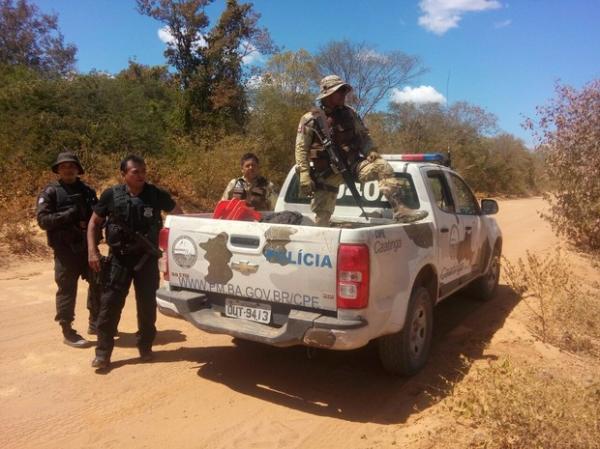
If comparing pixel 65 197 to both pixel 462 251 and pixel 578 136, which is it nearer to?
pixel 462 251

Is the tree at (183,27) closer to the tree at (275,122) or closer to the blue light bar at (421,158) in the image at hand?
the tree at (275,122)

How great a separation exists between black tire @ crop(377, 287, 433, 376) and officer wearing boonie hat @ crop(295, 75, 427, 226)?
92 cm

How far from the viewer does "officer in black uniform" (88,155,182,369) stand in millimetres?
4188

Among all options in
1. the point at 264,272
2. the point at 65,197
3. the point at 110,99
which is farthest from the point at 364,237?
the point at 110,99

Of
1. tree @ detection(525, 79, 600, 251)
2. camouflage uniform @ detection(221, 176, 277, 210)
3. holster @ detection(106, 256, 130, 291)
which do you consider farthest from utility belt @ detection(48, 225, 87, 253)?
tree @ detection(525, 79, 600, 251)

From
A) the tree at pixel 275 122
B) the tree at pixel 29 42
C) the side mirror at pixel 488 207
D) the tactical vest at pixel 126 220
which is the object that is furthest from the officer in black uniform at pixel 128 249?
the tree at pixel 29 42

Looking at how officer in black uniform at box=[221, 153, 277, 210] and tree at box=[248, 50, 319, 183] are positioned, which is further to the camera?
tree at box=[248, 50, 319, 183]

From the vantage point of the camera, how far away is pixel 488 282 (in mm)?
6473

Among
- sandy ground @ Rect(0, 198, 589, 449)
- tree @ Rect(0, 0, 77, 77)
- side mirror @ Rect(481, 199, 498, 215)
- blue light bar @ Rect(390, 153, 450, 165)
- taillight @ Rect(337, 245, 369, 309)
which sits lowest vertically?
sandy ground @ Rect(0, 198, 589, 449)

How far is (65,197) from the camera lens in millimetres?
4652

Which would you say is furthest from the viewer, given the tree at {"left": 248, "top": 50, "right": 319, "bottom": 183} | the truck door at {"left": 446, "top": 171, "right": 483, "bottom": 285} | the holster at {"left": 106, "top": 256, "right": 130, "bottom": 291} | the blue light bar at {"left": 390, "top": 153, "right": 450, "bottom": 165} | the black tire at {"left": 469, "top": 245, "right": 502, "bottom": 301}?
the tree at {"left": 248, "top": 50, "right": 319, "bottom": 183}

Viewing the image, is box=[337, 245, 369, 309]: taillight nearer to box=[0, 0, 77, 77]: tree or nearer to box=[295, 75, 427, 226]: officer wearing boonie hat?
box=[295, 75, 427, 226]: officer wearing boonie hat

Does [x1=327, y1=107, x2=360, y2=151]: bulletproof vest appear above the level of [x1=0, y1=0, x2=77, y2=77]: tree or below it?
below

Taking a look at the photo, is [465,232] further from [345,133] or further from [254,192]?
[254,192]
